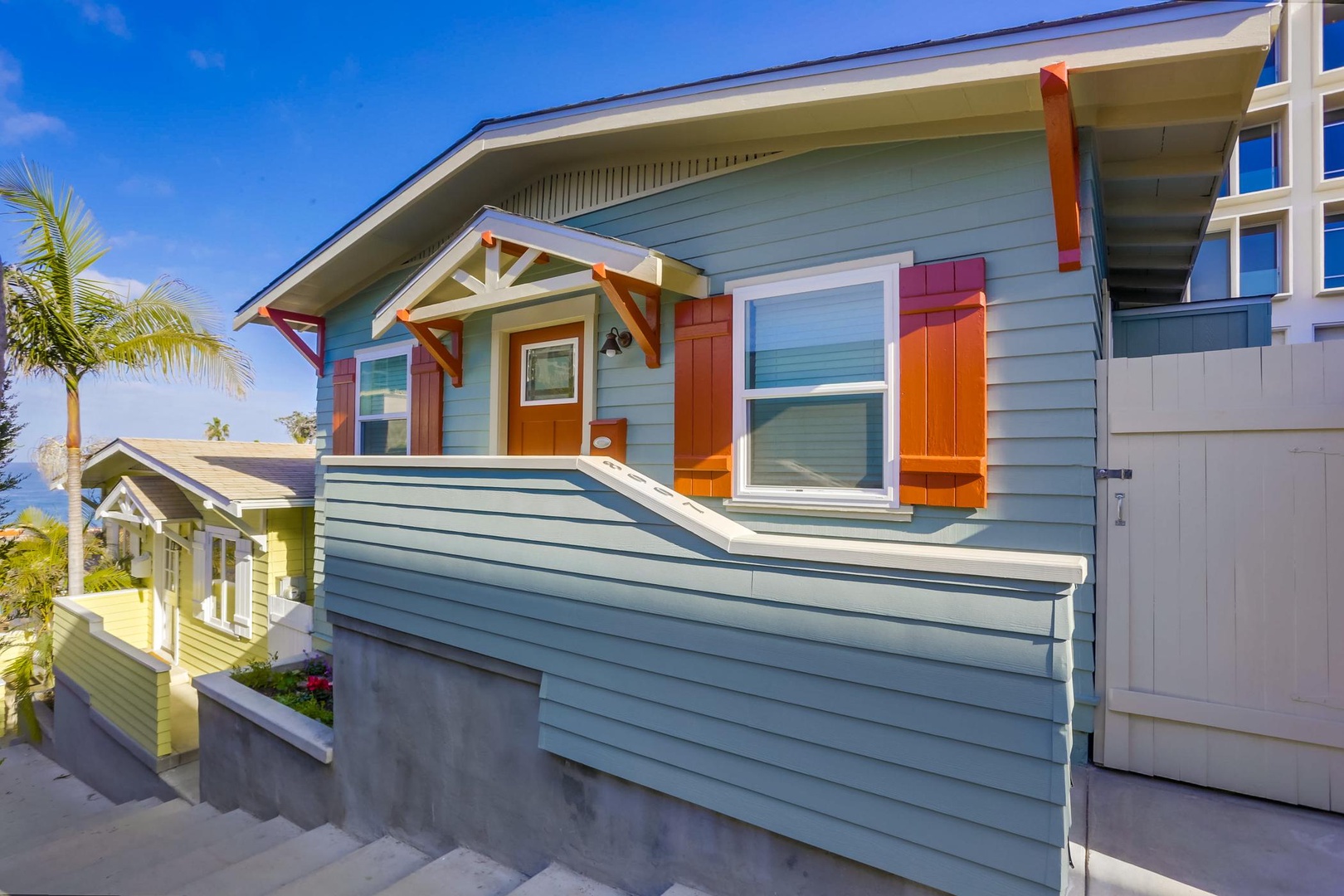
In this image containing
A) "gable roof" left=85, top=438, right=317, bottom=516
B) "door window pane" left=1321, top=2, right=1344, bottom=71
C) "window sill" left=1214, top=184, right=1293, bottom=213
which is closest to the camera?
"gable roof" left=85, top=438, right=317, bottom=516

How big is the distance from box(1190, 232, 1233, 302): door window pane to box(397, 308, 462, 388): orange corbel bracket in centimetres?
1447

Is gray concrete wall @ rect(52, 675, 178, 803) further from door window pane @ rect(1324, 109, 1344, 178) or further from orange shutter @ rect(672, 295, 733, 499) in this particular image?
door window pane @ rect(1324, 109, 1344, 178)

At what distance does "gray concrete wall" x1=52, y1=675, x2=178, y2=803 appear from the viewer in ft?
23.4

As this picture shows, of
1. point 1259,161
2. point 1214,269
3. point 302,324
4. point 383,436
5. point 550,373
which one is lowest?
point 383,436

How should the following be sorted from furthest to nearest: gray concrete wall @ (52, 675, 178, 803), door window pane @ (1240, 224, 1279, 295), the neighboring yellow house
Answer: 1. door window pane @ (1240, 224, 1279, 295)
2. the neighboring yellow house
3. gray concrete wall @ (52, 675, 178, 803)

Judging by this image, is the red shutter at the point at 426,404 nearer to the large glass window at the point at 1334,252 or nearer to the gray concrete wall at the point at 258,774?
the gray concrete wall at the point at 258,774

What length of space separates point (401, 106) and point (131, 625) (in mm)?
11143

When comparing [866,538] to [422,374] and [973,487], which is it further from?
[422,374]

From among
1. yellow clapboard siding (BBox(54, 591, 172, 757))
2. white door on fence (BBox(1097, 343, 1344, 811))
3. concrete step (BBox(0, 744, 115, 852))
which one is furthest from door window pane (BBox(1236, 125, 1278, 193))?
concrete step (BBox(0, 744, 115, 852))

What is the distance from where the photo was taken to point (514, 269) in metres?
4.51

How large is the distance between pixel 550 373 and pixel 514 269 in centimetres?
105

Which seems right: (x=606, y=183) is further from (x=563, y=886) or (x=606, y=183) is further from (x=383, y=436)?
(x=563, y=886)

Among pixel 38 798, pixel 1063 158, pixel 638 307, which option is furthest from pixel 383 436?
pixel 38 798

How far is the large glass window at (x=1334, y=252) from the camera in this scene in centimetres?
1210
